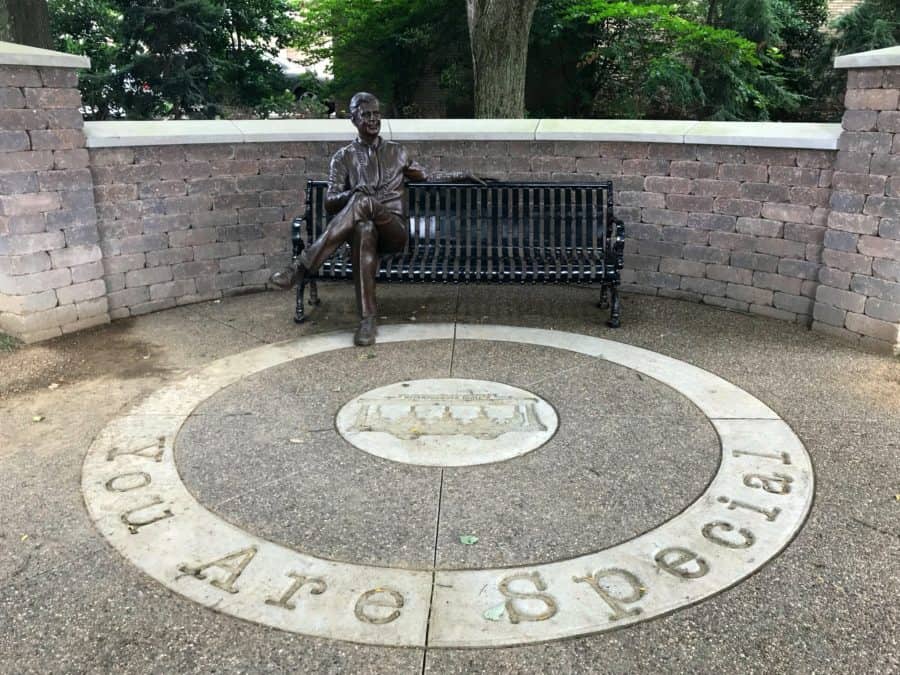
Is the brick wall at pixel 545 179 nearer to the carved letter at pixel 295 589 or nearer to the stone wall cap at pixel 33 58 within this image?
the stone wall cap at pixel 33 58

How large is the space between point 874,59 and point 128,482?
5.40 meters

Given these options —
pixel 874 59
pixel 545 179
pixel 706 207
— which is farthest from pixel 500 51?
pixel 874 59

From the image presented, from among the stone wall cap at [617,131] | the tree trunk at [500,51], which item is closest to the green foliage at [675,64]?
the tree trunk at [500,51]

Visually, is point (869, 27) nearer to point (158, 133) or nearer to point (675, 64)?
point (675, 64)

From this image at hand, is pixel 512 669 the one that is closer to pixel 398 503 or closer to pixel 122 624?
pixel 398 503

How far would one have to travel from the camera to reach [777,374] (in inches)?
204

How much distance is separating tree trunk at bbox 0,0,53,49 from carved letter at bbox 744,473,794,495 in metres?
14.0

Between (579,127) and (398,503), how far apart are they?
181 inches

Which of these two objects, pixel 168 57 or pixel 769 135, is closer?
pixel 769 135

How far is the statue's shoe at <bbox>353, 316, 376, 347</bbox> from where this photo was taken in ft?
18.6

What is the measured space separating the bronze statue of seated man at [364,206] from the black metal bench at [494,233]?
303 mm

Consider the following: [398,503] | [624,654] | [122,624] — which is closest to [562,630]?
[624,654]

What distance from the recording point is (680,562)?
3092 mm

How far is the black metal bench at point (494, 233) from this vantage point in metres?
→ 6.07
